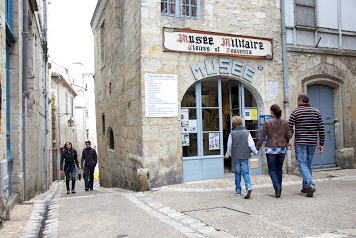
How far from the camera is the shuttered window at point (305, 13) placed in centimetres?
897

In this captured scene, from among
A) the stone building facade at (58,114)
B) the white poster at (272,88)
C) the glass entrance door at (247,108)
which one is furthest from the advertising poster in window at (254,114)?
the stone building facade at (58,114)

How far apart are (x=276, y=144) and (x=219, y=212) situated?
162 centimetres

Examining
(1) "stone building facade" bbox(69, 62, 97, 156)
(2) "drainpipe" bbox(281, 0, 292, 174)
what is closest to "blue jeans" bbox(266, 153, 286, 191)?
(2) "drainpipe" bbox(281, 0, 292, 174)

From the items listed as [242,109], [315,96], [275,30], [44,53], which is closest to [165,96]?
[242,109]

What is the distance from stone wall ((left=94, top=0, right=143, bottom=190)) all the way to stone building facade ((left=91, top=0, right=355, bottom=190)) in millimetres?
29

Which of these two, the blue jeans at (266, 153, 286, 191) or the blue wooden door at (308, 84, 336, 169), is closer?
the blue jeans at (266, 153, 286, 191)

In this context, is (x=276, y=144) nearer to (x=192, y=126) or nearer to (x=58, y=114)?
(x=192, y=126)

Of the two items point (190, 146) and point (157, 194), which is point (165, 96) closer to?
point (190, 146)

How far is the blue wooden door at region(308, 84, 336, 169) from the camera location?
9047 millimetres

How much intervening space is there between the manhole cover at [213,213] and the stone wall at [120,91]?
2.89 metres

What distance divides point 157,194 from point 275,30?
214 inches

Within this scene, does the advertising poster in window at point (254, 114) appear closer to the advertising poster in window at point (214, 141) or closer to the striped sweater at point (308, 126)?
the advertising poster in window at point (214, 141)

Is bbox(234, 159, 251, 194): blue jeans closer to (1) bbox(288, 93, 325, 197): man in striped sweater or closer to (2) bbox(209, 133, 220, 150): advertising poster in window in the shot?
(1) bbox(288, 93, 325, 197): man in striped sweater

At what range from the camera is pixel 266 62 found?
8.27 meters
